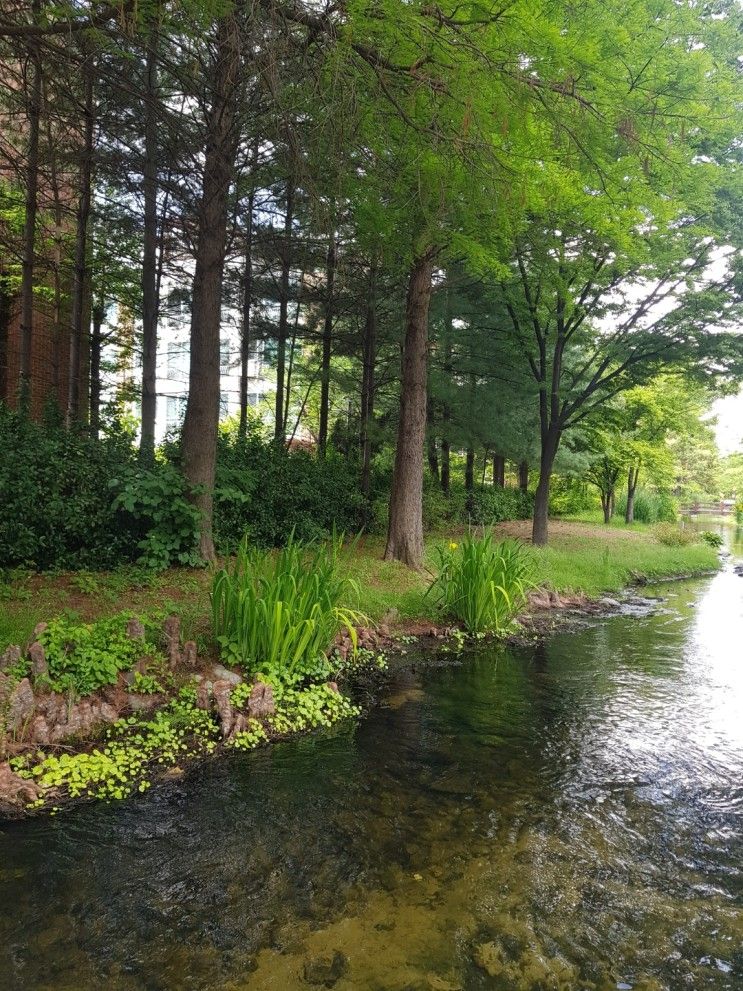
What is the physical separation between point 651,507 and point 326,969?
923 inches

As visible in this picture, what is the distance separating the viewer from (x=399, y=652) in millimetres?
6367

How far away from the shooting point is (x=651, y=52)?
6.04 meters

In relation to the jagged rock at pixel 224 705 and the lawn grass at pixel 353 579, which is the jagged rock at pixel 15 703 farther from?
the jagged rock at pixel 224 705

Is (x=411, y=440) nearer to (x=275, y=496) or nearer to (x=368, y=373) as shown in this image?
(x=275, y=496)

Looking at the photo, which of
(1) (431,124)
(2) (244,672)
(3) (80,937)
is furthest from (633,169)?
(3) (80,937)

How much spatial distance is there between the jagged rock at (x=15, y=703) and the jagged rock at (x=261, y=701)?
138 cm

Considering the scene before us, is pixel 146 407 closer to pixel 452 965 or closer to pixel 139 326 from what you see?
pixel 139 326

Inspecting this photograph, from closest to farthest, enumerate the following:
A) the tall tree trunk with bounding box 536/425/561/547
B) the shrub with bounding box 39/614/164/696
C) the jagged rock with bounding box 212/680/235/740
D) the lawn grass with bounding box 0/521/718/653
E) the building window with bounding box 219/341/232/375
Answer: the shrub with bounding box 39/614/164/696 < the jagged rock with bounding box 212/680/235/740 < the lawn grass with bounding box 0/521/718/653 < the tall tree trunk with bounding box 536/425/561/547 < the building window with bounding box 219/341/232/375

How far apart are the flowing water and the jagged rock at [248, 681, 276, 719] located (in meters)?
0.35

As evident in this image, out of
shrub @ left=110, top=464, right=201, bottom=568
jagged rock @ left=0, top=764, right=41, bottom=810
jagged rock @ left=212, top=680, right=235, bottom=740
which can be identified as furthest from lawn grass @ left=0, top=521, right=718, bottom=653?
jagged rock @ left=0, top=764, right=41, bottom=810

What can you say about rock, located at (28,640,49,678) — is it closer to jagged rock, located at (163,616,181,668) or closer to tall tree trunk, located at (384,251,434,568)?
jagged rock, located at (163,616,181,668)

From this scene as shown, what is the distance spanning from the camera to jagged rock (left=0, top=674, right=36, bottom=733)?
346 cm

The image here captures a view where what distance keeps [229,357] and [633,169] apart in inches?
370

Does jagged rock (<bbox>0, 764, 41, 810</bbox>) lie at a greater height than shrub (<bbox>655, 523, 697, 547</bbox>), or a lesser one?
lesser
